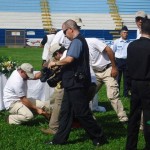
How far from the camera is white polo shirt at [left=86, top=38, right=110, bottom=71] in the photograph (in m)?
7.47

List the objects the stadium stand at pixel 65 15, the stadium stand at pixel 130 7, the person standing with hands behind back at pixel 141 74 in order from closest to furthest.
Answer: the person standing with hands behind back at pixel 141 74, the stadium stand at pixel 65 15, the stadium stand at pixel 130 7

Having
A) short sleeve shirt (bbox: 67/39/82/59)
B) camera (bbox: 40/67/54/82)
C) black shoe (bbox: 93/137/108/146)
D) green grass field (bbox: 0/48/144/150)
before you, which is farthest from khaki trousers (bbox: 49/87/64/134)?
short sleeve shirt (bbox: 67/39/82/59)

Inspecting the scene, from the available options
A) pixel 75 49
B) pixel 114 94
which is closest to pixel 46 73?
pixel 75 49

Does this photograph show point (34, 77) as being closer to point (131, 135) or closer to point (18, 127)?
point (18, 127)

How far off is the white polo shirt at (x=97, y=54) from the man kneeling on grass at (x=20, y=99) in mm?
1041

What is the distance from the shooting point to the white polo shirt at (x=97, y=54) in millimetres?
7474

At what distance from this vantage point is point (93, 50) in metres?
7.56

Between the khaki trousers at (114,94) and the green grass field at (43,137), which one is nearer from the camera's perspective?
the green grass field at (43,137)

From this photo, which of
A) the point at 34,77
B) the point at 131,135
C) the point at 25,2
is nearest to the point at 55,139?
the point at 131,135

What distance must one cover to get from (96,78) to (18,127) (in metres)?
1.57

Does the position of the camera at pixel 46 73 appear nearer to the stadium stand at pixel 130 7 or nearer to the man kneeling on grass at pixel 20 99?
the man kneeling on grass at pixel 20 99

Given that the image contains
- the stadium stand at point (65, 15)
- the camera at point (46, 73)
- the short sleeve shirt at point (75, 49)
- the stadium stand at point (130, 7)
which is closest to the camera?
the short sleeve shirt at point (75, 49)

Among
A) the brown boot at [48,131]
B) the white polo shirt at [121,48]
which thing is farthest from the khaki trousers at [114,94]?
the white polo shirt at [121,48]

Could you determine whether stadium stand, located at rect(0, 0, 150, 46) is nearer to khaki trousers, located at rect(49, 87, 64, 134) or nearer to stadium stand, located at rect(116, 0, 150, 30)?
stadium stand, located at rect(116, 0, 150, 30)
